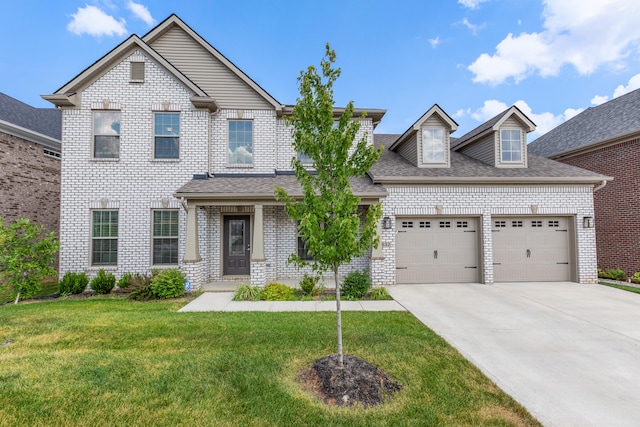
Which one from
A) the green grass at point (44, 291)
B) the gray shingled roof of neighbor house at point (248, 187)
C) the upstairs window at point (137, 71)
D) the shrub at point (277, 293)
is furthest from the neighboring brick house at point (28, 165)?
the shrub at point (277, 293)

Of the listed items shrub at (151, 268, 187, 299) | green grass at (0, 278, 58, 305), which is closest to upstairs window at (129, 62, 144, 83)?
shrub at (151, 268, 187, 299)

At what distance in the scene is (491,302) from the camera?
8.28 m

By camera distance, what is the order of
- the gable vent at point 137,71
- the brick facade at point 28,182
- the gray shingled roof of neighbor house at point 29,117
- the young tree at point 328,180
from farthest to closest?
the gray shingled roof of neighbor house at point 29,117
the brick facade at point 28,182
the gable vent at point 137,71
the young tree at point 328,180

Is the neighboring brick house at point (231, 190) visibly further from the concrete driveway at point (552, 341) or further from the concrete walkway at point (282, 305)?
the concrete walkway at point (282, 305)

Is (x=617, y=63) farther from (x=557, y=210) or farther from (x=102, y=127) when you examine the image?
(x=102, y=127)

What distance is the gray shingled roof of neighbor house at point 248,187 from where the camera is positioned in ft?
31.9

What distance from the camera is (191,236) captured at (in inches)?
390

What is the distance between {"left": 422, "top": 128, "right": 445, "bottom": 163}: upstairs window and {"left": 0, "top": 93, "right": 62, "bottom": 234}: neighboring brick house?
15.5m

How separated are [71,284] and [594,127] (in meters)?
22.1

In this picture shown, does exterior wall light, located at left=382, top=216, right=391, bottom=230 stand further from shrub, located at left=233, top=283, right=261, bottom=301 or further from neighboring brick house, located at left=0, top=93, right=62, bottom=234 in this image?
neighboring brick house, located at left=0, top=93, right=62, bottom=234

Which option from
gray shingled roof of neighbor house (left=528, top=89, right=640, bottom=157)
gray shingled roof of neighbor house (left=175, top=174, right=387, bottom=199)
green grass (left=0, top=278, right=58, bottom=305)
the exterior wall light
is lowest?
green grass (left=0, top=278, right=58, bottom=305)

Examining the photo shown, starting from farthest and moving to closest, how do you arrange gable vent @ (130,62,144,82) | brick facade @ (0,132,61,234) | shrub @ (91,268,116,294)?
brick facade @ (0,132,61,234)
gable vent @ (130,62,144,82)
shrub @ (91,268,116,294)

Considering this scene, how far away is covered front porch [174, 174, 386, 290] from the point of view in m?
9.83

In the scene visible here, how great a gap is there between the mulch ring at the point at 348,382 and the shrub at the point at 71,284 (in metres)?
9.28
